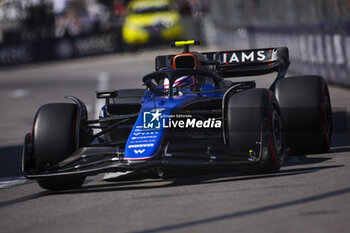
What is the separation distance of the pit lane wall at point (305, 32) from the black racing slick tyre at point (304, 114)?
7.73m

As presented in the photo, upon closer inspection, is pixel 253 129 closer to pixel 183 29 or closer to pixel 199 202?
pixel 199 202

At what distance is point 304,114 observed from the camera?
857 cm

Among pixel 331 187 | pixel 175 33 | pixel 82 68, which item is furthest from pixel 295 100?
pixel 175 33

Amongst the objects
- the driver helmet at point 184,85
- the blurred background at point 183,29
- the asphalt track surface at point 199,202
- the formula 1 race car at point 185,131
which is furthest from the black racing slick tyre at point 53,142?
the blurred background at point 183,29

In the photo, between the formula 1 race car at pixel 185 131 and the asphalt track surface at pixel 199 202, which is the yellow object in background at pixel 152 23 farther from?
the formula 1 race car at pixel 185 131

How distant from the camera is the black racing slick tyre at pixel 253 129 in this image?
7.53m

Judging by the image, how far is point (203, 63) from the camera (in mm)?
9703

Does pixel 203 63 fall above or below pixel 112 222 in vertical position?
above

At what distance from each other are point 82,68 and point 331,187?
2722 centimetres

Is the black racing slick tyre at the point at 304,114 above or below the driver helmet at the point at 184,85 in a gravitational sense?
below

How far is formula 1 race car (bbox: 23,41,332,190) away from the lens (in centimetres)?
751

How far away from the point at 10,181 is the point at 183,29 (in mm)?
29729

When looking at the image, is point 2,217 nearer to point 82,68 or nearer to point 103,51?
point 82,68

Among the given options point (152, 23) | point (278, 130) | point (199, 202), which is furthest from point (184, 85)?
point (152, 23)
